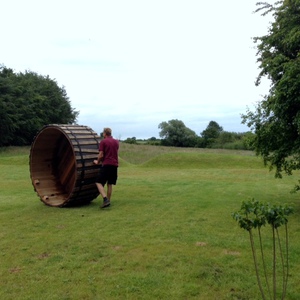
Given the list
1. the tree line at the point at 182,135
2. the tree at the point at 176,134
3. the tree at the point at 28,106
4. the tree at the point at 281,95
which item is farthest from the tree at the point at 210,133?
the tree at the point at 281,95

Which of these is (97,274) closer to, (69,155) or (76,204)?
(76,204)

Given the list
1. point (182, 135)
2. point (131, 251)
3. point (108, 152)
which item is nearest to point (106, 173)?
point (108, 152)

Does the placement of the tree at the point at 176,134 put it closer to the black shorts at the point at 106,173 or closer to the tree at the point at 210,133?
the tree at the point at 210,133

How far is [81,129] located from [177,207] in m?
3.44

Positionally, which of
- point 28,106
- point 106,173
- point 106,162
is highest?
point 28,106

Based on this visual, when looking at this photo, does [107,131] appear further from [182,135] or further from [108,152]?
[182,135]

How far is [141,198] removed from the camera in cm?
1109

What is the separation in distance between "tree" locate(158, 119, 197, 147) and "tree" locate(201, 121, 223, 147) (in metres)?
2.35

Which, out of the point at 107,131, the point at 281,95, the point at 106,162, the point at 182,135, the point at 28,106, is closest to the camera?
the point at 281,95

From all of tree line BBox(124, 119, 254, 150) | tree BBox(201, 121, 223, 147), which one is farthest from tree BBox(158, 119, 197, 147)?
tree BBox(201, 121, 223, 147)

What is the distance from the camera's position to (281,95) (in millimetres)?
7895

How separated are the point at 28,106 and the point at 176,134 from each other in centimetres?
3658

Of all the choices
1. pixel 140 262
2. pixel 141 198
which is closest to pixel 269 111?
pixel 141 198

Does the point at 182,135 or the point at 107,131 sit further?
the point at 182,135
